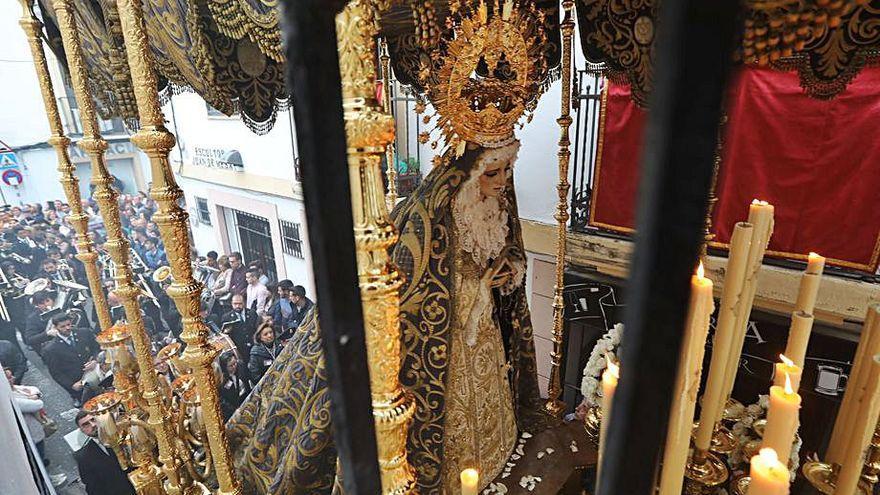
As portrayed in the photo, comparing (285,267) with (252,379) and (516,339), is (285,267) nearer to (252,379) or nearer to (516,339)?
(252,379)

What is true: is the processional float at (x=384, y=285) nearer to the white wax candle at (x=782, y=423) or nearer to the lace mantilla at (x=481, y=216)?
the white wax candle at (x=782, y=423)

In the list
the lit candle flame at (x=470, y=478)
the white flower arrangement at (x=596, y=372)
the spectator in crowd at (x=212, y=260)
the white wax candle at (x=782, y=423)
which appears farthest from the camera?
the spectator in crowd at (x=212, y=260)

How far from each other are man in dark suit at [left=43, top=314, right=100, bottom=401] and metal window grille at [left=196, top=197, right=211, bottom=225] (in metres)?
2.52

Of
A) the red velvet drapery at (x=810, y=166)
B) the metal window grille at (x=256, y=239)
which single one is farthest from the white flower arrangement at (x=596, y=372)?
the metal window grille at (x=256, y=239)

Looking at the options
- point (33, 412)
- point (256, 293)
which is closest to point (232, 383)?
point (33, 412)

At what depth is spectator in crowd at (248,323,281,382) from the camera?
2930 mm

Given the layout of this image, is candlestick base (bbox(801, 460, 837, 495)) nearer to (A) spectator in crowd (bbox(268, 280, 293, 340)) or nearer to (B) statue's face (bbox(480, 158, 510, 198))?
(B) statue's face (bbox(480, 158, 510, 198))

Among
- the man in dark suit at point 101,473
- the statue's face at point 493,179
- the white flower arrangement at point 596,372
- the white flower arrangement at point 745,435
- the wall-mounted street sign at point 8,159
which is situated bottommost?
the man in dark suit at point 101,473

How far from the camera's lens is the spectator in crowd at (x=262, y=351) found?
2930mm

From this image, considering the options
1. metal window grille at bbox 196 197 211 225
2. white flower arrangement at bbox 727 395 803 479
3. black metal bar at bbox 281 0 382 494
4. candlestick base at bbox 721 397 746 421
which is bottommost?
metal window grille at bbox 196 197 211 225

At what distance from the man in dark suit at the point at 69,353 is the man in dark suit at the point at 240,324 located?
31.5 inches

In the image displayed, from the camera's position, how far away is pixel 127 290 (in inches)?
46.4

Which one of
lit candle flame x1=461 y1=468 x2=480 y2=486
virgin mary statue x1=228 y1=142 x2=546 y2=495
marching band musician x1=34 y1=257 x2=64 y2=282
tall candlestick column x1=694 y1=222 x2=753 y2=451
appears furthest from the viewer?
marching band musician x1=34 y1=257 x2=64 y2=282

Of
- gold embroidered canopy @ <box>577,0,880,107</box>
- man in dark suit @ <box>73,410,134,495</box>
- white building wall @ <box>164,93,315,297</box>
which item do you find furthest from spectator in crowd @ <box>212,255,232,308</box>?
gold embroidered canopy @ <box>577,0,880,107</box>
